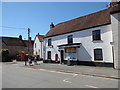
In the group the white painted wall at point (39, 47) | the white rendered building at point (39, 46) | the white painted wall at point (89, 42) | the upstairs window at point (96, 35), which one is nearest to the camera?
the white painted wall at point (89, 42)

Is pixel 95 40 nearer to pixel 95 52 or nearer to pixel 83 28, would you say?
pixel 95 52

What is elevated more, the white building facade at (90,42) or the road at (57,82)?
the white building facade at (90,42)

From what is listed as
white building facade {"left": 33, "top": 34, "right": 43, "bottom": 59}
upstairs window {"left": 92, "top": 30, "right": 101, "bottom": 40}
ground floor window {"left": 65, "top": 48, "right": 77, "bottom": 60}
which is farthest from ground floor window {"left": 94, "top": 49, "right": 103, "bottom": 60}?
white building facade {"left": 33, "top": 34, "right": 43, "bottom": 59}

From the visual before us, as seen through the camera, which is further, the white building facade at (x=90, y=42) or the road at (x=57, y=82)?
the white building facade at (x=90, y=42)

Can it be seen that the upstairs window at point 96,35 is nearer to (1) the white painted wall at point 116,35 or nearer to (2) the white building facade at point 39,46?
(1) the white painted wall at point 116,35

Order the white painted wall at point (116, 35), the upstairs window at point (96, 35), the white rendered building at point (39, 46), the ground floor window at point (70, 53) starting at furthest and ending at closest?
1. the white rendered building at point (39, 46)
2. the ground floor window at point (70, 53)
3. the upstairs window at point (96, 35)
4. the white painted wall at point (116, 35)

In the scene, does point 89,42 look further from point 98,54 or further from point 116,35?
point 116,35

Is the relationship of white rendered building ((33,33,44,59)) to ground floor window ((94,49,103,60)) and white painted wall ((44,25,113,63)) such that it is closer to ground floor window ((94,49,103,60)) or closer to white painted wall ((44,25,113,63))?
white painted wall ((44,25,113,63))

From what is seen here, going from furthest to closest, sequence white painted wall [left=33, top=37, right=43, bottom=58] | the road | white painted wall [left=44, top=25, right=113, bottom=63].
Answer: white painted wall [left=33, top=37, right=43, bottom=58]
white painted wall [left=44, top=25, right=113, bottom=63]
the road

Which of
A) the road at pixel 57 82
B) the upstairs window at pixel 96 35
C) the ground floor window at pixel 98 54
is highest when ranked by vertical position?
the upstairs window at pixel 96 35

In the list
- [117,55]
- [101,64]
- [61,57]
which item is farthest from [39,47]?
[117,55]

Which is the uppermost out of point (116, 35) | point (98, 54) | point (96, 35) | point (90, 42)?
point (96, 35)

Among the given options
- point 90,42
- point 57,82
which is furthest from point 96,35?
point 57,82

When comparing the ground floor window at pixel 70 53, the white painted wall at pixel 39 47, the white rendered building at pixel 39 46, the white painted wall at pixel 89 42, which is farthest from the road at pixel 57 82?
the white rendered building at pixel 39 46
